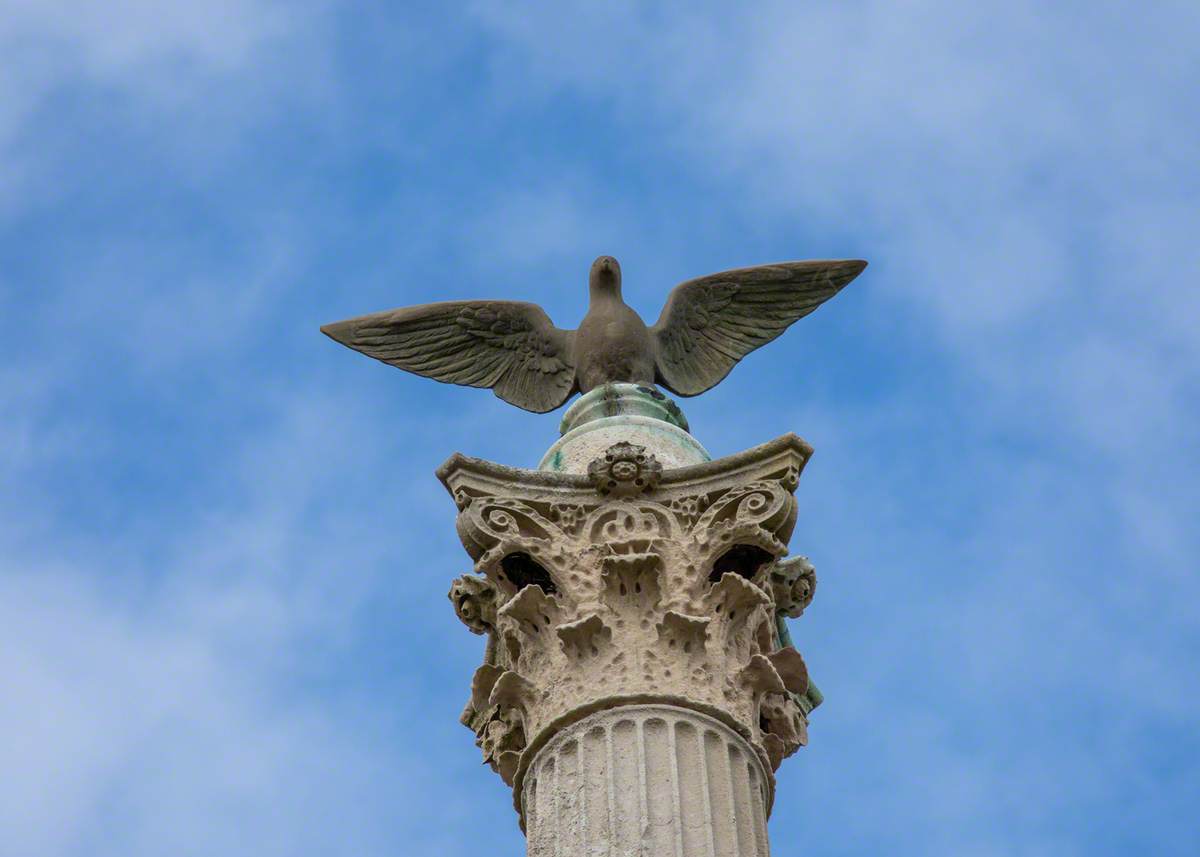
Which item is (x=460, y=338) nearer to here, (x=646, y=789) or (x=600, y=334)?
(x=600, y=334)

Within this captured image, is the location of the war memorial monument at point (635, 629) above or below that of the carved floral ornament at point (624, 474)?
below

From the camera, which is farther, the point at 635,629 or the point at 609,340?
the point at 609,340

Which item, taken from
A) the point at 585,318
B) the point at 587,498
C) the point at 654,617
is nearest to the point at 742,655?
the point at 654,617

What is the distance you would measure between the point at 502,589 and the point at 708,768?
2.53 metres

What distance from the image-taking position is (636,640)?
1644 cm

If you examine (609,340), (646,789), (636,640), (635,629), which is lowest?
(646,789)

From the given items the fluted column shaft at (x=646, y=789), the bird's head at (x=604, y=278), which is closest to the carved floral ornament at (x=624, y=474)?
the fluted column shaft at (x=646, y=789)

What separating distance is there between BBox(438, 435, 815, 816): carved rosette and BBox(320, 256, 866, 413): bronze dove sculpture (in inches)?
137

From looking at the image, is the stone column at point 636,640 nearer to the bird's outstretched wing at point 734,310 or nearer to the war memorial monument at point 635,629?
the war memorial monument at point 635,629

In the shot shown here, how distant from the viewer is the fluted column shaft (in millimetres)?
14977

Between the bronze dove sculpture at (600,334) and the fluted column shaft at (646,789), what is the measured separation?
18.5 feet

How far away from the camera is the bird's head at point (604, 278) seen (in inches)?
854

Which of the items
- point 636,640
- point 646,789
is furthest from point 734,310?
point 646,789

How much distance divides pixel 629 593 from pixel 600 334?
4.86 meters
